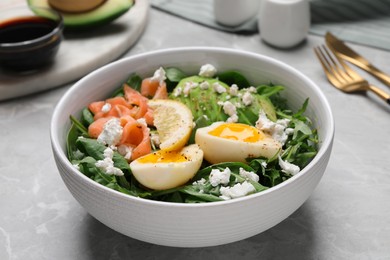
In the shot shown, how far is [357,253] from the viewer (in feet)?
4.61

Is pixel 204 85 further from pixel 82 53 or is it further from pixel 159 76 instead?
pixel 82 53

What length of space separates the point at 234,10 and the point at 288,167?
118cm

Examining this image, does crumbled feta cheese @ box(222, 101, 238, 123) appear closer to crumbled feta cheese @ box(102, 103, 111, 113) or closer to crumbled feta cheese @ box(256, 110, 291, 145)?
crumbled feta cheese @ box(256, 110, 291, 145)

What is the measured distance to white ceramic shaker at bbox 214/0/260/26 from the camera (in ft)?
7.77

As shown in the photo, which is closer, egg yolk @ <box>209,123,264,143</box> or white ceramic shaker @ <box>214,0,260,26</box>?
egg yolk @ <box>209,123,264,143</box>

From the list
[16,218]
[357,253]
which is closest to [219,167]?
[357,253]

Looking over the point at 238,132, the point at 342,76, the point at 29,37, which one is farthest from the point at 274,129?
the point at 29,37

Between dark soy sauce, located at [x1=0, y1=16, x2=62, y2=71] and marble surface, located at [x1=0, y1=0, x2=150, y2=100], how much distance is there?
0.04 metres

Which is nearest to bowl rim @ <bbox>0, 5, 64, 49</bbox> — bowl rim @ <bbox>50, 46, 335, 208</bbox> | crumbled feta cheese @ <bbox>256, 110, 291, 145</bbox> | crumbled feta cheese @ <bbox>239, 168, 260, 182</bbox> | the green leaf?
bowl rim @ <bbox>50, 46, 335, 208</bbox>

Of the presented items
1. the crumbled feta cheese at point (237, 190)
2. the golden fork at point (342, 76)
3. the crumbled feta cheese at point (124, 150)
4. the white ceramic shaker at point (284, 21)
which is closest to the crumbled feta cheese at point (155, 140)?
the crumbled feta cheese at point (124, 150)

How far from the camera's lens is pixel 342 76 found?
2.06 metres

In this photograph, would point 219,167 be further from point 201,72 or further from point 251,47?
point 251,47

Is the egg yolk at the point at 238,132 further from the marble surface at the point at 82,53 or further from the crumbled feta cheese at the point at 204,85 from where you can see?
the marble surface at the point at 82,53

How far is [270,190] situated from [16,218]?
72cm
